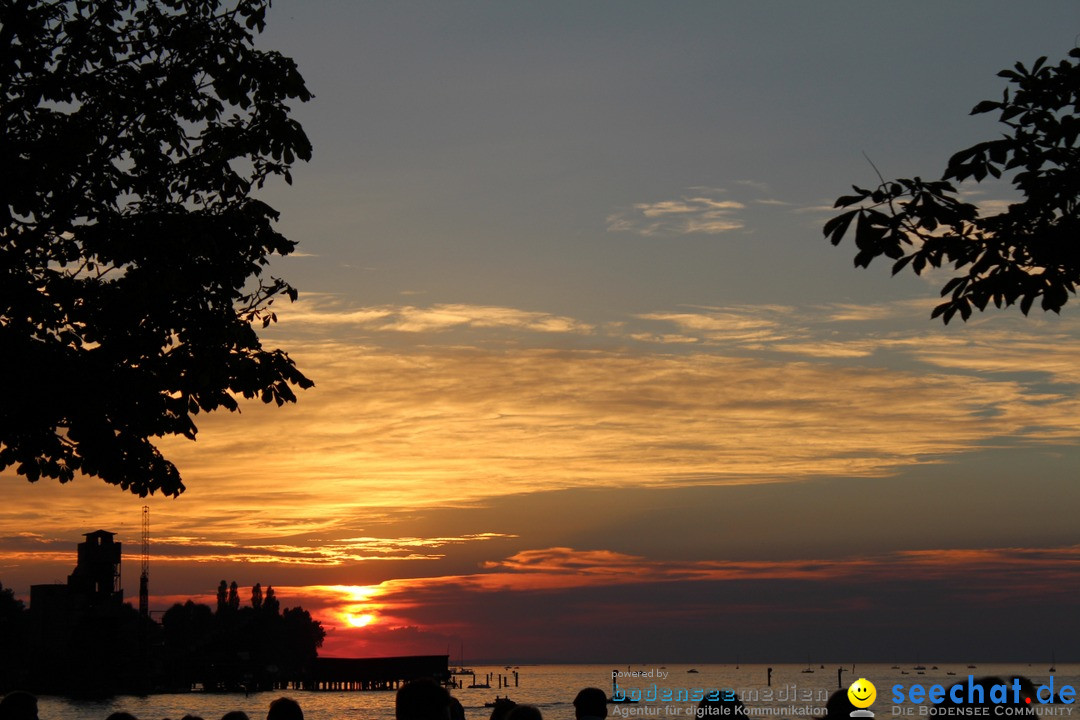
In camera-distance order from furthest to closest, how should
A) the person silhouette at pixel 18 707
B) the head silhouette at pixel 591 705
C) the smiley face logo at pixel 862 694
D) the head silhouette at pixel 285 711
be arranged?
1. the head silhouette at pixel 591 705
2. the person silhouette at pixel 18 707
3. the head silhouette at pixel 285 711
4. the smiley face logo at pixel 862 694

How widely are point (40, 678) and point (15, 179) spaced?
179582mm

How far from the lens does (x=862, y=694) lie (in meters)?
7.53

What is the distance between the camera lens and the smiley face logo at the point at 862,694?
7.17 meters

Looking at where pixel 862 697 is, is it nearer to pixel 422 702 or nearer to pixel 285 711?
pixel 422 702

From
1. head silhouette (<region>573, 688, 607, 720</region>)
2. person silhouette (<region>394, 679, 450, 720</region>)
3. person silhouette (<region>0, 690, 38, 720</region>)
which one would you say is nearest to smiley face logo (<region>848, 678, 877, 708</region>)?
head silhouette (<region>573, 688, 607, 720</region>)

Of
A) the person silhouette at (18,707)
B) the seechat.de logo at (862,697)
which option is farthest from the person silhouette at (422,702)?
the person silhouette at (18,707)

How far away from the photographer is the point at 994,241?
23.8 feet

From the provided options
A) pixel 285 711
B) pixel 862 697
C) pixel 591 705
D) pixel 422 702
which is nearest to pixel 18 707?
pixel 285 711

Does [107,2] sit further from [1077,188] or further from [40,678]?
[40,678]

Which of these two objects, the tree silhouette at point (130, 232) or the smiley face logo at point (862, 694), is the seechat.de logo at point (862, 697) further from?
the tree silhouette at point (130, 232)

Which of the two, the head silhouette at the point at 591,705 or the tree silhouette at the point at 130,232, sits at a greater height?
the tree silhouette at the point at 130,232

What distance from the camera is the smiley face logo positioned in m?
7.17

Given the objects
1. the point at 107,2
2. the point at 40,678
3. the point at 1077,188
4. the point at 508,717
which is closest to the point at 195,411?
the point at 107,2

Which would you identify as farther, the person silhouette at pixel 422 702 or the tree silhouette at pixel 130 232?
the tree silhouette at pixel 130 232
